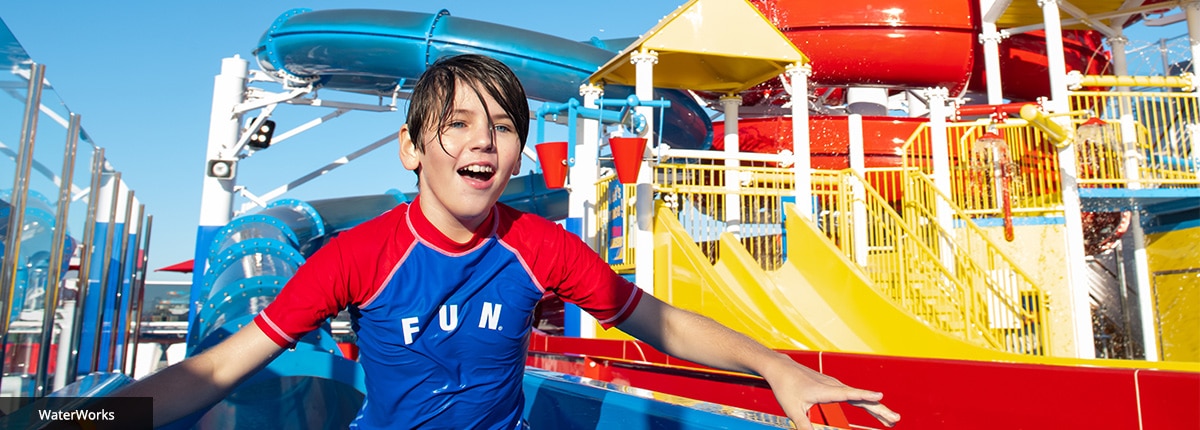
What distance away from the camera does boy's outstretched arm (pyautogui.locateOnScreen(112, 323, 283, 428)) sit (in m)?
1.50

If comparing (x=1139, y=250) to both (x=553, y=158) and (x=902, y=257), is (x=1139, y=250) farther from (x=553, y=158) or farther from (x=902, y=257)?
(x=553, y=158)

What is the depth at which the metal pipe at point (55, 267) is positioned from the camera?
14.1 ft

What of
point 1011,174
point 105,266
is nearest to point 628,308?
point 105,266

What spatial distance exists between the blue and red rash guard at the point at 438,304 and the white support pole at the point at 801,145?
5.72m

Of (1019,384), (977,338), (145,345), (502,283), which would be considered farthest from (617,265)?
(145,345)

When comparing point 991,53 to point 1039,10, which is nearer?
point 1039,10

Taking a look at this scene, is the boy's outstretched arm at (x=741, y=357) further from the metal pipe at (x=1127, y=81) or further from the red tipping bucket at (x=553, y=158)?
the metal pipe at (x=1127, y=81)

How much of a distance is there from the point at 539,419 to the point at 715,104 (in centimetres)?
998

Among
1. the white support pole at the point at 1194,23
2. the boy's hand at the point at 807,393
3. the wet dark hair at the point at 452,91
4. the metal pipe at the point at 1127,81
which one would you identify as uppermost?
the white support pole at the point at 1194,23

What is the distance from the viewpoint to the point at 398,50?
10.2 m

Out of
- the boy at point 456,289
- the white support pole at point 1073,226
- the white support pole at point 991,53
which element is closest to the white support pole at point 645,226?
the white support pole at point 1073,226

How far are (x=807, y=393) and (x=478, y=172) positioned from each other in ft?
2.72

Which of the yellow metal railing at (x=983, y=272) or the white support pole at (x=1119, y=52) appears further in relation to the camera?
the white support pole at (x=1119, y=52)

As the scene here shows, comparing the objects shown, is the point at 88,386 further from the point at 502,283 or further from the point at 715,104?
the point at 715,104
